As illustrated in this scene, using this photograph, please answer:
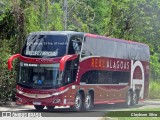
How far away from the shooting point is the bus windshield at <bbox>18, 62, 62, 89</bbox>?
2008 cm

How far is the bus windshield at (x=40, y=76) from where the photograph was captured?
790 inches

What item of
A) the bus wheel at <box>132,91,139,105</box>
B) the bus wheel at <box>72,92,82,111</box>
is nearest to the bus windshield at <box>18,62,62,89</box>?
the bus wheel at <box>72,92,82,111</box>

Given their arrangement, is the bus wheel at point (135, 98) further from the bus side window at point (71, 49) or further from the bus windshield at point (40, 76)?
the bus windshield at point (40, 76)

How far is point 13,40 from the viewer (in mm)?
26469

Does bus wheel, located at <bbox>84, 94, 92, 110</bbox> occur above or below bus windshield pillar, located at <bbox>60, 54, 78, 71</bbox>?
below

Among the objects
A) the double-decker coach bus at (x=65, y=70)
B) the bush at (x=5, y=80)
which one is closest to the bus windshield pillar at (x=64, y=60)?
the double-decker coach bus at (x=65, y=70)

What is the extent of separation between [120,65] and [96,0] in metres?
25.8

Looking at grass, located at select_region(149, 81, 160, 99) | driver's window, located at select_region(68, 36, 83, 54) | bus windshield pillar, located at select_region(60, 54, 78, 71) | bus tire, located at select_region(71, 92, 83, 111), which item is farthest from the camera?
grass, located at select_region(149, 81, 160, 99)

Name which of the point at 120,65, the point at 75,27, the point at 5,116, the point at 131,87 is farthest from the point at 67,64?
the point at 75,27

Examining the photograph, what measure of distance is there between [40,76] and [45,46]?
52.6 inches

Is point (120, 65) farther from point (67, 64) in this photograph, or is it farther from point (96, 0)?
point (96, 0)

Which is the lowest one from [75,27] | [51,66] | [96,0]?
[51,66]

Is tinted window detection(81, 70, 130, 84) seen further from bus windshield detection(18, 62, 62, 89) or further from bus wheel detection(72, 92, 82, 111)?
bus windshield detection(18, 62, 62, 89)

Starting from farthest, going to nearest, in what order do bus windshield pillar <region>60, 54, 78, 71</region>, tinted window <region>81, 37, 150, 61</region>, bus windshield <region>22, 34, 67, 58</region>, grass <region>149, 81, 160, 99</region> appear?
grass <region>149, 81, 160, 99</region>
tinted window <region>81, 37, 150, 61</region>
bus windshield <region>22, 34, 67, 58</region>
bus windshield pillar <region>60, 54, 78, 71</region>
